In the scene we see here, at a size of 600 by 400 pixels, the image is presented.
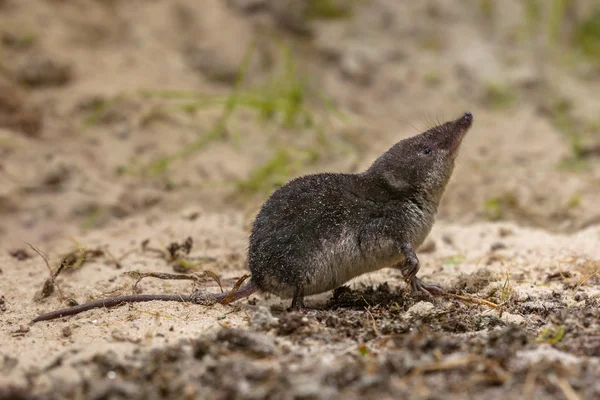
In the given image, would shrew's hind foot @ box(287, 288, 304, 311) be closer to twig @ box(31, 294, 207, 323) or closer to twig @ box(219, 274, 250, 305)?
twig @ box(219, 274, 250, 305)

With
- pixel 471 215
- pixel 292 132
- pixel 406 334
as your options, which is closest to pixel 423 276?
pixel 406 334

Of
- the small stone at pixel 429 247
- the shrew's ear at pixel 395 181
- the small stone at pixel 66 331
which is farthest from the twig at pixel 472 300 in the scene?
the small stone at pixel 66 331

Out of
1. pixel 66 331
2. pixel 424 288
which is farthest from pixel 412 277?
pixel 66 331

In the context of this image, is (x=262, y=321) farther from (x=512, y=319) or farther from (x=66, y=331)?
(x=512, y=319)

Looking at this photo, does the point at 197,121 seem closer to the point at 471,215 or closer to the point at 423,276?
the point at 471,215

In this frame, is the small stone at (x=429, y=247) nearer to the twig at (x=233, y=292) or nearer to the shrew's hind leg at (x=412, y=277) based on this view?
the shrew's hind leg at (x=412, y=277)

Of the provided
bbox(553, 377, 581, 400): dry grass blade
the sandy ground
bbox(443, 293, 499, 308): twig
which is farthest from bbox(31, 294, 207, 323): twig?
bbox(553, 377, 581, 400): dry grass blade
